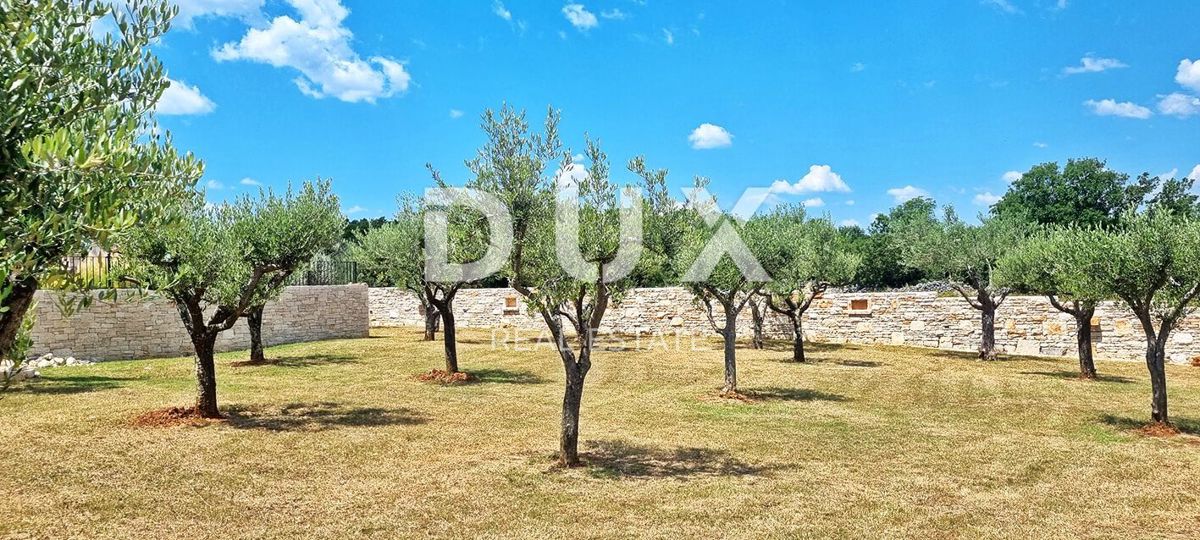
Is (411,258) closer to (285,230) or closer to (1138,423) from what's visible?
(285,230)

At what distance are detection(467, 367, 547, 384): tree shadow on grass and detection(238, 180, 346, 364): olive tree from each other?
6.63 m

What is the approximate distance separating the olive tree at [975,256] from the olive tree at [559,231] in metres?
19.7

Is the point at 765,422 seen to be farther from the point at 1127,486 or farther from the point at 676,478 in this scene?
the point at 1127,486

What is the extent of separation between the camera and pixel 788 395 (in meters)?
17.9

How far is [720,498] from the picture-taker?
9156mm

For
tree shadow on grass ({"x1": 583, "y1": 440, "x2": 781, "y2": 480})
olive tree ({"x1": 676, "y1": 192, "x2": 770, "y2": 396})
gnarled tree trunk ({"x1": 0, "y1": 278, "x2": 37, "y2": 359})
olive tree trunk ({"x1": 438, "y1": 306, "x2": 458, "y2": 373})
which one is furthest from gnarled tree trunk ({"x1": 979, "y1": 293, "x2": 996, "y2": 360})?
gnarled tree trunk ({"x1": 0, "y1": 278, "x2": 37, "y2": 359})

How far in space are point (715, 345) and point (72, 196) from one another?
89.9 ft

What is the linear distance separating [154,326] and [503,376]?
43.8 feet

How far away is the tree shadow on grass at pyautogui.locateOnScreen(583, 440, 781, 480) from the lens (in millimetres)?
10359

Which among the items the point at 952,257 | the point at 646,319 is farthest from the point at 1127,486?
the point at 646,319

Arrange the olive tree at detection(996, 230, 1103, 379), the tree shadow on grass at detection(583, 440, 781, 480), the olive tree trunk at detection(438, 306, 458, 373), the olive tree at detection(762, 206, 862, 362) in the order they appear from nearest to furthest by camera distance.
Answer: the tree shadow on grass at detection(583, 440, 781, 480), the olive tree at detection(996, 230, 1103, 379), the olive tree trunk at detection(438, 306, 458, 373), the olive tree at detection(762, 206, 862, 362)

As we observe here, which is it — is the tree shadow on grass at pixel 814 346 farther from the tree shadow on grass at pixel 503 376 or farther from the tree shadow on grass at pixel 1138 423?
the tree shadow on grass at pixel 1138 423

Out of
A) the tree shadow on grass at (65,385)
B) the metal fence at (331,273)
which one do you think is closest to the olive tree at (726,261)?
the tree shadow on grass at (65,385)

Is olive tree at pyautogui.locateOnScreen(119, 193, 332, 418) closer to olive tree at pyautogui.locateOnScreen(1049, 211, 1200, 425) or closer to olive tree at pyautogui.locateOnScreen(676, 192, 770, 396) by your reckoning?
olive tree at pyautogui.locateOnScreen(676, 192, 770, 396)
